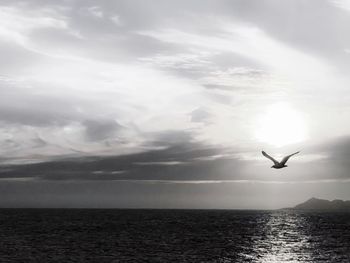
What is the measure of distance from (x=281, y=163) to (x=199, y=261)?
1557 centimetres

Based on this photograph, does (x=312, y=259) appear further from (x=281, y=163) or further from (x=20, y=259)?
(x=20, y=259)

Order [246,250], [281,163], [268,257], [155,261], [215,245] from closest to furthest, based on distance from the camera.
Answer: [281,163]
[155,261]
[268,257]
[246,250]
[215,245]

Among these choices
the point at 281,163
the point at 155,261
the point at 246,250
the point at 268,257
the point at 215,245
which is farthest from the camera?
the point at 215,245

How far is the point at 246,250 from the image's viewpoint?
71.6 m

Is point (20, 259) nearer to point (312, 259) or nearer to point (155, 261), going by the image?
point (155, 261)

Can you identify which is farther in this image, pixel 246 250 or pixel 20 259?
pixel 246 250

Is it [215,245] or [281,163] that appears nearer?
[281,163]

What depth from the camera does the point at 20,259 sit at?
58688mm

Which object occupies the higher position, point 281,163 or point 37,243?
point 281,163

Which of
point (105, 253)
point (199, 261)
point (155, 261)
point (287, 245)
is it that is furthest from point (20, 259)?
point (287, 245)

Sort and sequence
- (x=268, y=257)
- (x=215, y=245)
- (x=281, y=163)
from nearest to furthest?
(x=281, y=163) < (x=268, y=257) < (x=215, y=245)

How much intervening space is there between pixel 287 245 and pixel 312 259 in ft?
63.0

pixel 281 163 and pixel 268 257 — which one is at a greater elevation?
pixel 281 163

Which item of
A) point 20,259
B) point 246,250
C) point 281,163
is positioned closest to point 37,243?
point 20,259
